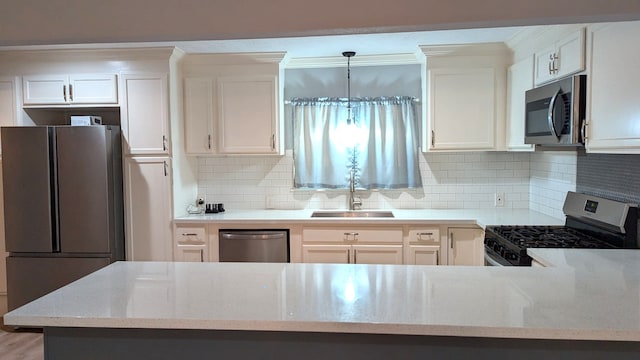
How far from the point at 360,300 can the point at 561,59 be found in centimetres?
196

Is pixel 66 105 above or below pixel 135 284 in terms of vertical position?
above

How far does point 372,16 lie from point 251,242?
2219 mm

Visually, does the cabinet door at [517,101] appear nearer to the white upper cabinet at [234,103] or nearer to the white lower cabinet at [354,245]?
the white lower cabinet at [354,245]

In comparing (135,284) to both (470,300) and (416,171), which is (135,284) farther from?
(416,171)

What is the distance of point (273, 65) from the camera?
3.69 meters

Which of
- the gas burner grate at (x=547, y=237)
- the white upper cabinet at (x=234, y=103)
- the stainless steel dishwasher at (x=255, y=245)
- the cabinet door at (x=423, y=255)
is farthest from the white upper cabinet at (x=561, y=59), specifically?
the stainless steel dishwasher at (x=255, y=245)

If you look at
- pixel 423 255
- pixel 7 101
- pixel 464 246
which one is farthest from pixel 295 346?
pixel 7 101

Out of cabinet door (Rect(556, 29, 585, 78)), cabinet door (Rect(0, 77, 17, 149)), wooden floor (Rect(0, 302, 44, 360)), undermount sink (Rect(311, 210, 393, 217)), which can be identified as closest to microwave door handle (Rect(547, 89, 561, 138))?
cabinet door (Rect(556, 29, 585, 78))

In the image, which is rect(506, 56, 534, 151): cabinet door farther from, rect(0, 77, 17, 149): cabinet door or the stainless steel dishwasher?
rect(0, 77, 17, 149): cabinet door

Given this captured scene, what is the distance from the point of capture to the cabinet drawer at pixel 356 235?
3.43 m

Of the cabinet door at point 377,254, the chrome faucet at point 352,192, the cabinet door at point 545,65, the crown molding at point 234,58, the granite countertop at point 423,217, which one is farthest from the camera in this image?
the chrome faucet at point 352,192

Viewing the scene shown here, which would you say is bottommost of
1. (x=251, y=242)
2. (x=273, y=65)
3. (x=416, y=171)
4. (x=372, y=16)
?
(x=251, y=242)

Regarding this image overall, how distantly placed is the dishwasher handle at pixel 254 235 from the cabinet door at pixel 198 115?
2.50 feet

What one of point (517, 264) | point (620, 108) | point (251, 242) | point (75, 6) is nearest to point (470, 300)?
point (517, 264)
